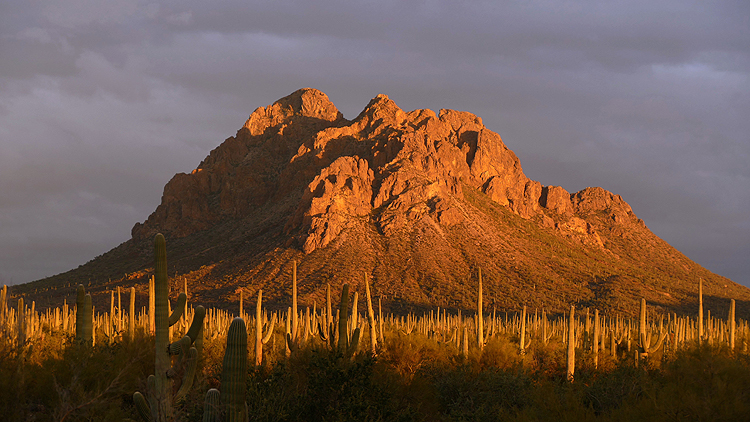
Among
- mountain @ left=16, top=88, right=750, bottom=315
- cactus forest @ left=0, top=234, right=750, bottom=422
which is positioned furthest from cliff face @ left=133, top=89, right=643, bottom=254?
cactus forest @ left=0, top=234, right=750, bottom=422

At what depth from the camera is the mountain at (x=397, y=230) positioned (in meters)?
67.1

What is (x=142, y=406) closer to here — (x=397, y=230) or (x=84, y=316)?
(x=84, y=316)

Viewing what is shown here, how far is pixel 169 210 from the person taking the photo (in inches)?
4345

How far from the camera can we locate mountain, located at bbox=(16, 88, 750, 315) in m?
67.1

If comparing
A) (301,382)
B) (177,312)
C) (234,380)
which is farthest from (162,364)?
(301,382)

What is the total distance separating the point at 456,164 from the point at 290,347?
8760 centimetres

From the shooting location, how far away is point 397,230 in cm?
7706

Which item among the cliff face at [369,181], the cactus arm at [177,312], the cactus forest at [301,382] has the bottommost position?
the cactus forest at [301,382]

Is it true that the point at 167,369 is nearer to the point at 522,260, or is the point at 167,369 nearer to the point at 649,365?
the point at 649,365

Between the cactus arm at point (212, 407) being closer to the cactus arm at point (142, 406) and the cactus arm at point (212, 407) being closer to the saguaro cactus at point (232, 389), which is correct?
the saguaro cactus at point (232, 389)

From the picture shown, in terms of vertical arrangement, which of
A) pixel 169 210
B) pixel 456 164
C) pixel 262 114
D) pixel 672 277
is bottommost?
pixel 672 277

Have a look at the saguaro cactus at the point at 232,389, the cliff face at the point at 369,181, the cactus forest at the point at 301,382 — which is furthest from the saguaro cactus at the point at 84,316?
the cliff face at the point at 369,181

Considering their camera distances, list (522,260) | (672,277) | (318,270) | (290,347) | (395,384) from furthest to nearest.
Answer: (672,277)
(522,260)
(318,270)
(290,347)
(395,384)

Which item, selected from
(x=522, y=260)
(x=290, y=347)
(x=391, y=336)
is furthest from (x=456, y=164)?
(x=290, y=347)
